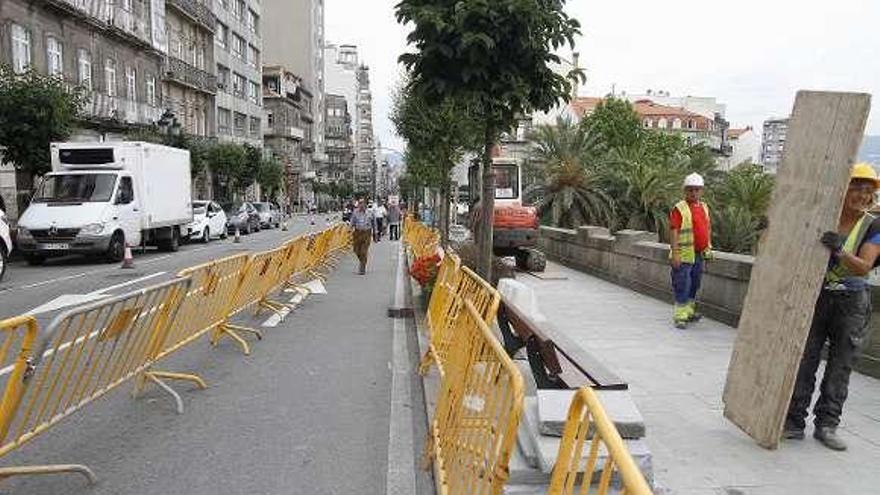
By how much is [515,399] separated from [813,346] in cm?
296

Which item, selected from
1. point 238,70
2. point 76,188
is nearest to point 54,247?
point 76,188

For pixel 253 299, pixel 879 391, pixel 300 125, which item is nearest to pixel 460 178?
pixel 253 299

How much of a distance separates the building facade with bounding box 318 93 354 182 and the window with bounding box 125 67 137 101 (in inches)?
3594

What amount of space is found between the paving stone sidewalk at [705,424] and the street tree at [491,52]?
2.74 m

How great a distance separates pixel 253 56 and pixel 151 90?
27.8 meters

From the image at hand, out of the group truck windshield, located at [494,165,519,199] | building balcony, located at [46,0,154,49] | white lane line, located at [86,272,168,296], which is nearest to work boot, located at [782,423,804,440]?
white lane line, located at [86,272,168,296]

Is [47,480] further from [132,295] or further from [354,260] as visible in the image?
[354,260]

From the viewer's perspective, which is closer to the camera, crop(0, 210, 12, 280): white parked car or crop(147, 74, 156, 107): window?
crop(0, 210, 12, 280): white parked car

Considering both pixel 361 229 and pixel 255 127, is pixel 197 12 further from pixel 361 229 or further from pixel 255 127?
pixel 361 229

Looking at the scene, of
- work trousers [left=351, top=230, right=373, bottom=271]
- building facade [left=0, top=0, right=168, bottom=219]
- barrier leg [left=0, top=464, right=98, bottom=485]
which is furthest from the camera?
building facade [left=0, top=0, right=168, bottom=219]

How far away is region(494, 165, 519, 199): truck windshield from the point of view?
787 inches

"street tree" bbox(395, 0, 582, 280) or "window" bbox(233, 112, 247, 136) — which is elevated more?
"street tree" bbox(395, 0, 582, 280)

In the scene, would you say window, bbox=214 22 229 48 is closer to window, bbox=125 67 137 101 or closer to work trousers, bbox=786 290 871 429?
window, bbox=125 67 137 101

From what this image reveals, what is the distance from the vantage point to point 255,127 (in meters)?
66.9
